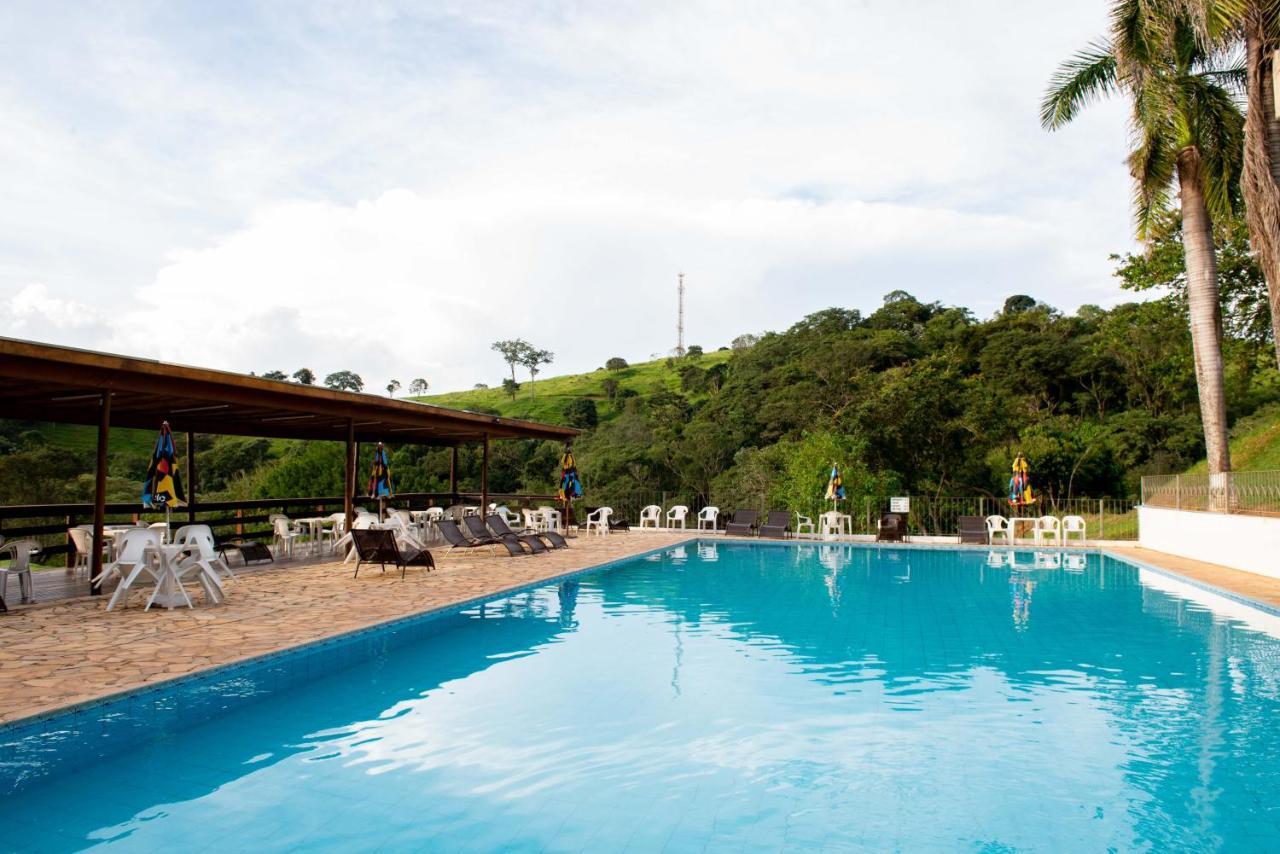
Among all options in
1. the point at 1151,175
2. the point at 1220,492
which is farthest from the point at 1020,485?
the point at 1151,175

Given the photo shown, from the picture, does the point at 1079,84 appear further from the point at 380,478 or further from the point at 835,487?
the point at 380,478

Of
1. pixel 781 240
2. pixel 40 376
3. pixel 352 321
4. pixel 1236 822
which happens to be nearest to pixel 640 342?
pixel 352 321

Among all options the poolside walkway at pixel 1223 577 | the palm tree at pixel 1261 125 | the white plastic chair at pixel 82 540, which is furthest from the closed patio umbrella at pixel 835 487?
the white plastic chair at pixel 82 540

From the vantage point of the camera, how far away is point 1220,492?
13766 mm

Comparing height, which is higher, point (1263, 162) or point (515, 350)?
point (515, 350)

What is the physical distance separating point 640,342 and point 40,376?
5488 centimetres

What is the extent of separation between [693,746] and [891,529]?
14124 millimetres

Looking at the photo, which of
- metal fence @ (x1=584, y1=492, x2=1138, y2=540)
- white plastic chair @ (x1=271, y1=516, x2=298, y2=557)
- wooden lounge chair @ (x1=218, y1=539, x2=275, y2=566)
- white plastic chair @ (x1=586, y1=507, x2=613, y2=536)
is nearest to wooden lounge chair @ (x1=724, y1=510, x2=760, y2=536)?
metal fence @ (x1=584, y1=492, x2=1138, y2=540)

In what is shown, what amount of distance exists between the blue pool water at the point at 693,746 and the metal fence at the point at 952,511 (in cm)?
1080

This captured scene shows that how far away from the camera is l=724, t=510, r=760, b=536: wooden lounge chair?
19.6 meters

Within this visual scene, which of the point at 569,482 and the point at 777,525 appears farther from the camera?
the point at 777,525

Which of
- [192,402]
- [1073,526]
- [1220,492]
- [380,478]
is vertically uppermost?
[192,402]

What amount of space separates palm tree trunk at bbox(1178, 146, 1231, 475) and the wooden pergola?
12.3 metres

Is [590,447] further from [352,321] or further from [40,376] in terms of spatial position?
[40,376]
